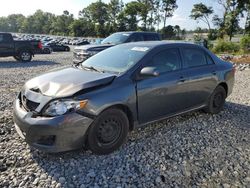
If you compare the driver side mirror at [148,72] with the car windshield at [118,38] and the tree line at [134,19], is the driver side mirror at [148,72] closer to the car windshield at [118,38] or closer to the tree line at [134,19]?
the car windshield at [118,38]

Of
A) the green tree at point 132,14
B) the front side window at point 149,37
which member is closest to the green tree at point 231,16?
the green tree at point 132,14

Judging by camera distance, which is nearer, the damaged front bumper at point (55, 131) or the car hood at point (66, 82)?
the damaged front bumper at point (55, 131)

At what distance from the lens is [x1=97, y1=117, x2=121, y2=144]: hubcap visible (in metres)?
3.75

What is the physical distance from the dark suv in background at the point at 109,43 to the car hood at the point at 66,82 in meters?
6.76

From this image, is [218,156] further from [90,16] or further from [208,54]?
[90,16]

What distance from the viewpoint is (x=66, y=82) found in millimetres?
3768

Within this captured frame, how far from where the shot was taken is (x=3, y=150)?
12.9ft

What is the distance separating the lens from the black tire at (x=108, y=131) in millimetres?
3652

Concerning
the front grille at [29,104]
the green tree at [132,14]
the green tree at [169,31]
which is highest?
the green tree at [132,14]

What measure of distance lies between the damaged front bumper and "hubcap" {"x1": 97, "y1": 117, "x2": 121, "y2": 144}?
269 mm

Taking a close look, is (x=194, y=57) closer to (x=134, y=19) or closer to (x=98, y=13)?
(x=134, y=19)

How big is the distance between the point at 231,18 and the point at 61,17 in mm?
74353

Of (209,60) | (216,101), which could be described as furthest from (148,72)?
(216,101)

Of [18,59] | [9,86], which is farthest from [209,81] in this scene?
[18,59]
